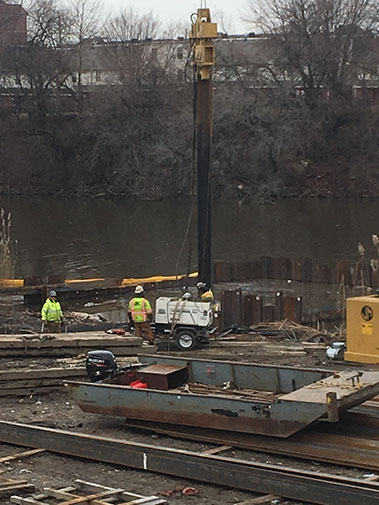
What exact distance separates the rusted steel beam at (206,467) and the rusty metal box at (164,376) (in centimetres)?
173

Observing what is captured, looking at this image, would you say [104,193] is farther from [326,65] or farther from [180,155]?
[326,65]

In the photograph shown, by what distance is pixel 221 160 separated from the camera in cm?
7294

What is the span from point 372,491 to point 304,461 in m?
2.15

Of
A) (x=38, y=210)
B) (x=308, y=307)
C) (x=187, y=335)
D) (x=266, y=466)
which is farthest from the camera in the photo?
(x=38, y=210)

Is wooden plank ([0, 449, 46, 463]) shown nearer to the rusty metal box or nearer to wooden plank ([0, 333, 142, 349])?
the rusty metal box

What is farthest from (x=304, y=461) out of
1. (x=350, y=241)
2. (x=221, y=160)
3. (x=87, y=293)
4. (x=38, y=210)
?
(x=221, y=160)

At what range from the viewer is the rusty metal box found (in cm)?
1480

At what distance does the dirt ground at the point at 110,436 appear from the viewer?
12203 millimetres

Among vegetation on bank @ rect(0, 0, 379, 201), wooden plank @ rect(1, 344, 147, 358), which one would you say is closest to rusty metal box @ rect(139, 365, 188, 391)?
wooden plank @ rect(1, 344, 147, 358)

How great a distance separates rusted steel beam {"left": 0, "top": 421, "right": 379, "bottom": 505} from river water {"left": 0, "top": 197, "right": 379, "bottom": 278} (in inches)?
1042

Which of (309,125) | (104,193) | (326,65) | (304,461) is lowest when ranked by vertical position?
(304,461)

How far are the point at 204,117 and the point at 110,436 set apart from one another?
39.4 feet

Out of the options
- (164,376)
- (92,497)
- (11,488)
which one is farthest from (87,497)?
(164,376)

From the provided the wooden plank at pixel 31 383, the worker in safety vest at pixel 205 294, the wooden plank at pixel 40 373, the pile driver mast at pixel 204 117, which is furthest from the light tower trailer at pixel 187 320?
the wooden plank at pixel 31 383
